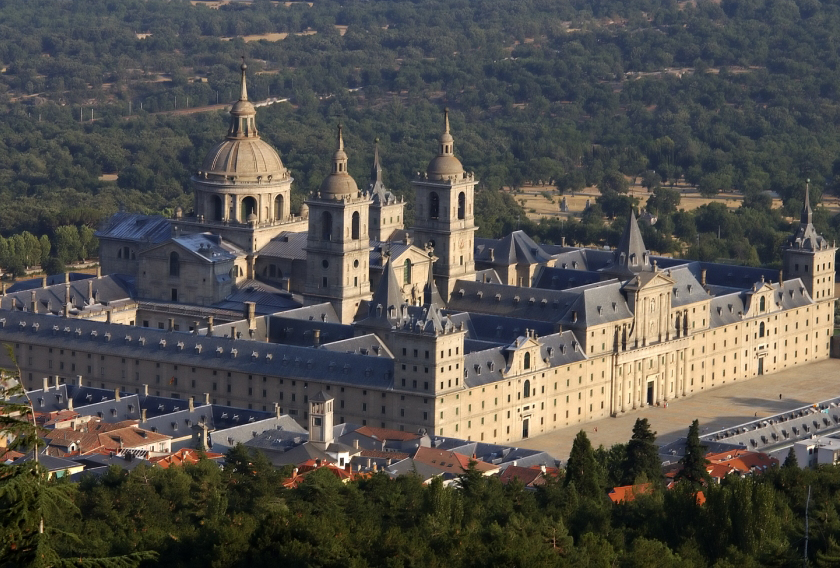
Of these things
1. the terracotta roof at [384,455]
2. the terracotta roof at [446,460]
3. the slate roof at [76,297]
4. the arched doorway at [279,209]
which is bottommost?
the terracotta roof at [384,455]

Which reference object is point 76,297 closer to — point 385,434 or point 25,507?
point 385,434

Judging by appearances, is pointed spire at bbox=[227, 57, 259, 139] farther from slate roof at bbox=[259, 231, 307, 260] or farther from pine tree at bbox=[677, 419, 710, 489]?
pine tree at bbox=[677, 419, 710, 489]

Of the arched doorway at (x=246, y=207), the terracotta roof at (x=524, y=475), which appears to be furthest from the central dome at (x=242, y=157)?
the terracotta roof at (x=524, y=475)

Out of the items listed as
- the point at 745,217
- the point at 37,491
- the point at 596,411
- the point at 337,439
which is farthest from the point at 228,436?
the point at 745,217

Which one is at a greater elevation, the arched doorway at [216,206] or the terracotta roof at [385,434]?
the arched doorway at [216,206]

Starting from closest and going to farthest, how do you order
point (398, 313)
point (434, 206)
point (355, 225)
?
point (398, 313), point (355, 225), point (434, 206)

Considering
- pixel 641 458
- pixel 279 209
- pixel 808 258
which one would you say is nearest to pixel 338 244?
pixel 279 209

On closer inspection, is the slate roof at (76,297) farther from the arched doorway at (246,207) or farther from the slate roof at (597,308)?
the slate roof at (597,308)
